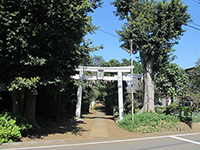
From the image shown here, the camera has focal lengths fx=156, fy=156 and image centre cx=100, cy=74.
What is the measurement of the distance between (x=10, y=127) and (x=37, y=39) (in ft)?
13.3

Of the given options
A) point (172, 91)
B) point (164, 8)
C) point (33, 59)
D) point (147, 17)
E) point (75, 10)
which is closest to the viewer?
point (33, 59)

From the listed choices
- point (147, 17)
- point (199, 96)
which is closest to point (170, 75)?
point (199, 96)

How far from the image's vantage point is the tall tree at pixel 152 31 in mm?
13297

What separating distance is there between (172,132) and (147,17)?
388 inches

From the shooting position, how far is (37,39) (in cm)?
687

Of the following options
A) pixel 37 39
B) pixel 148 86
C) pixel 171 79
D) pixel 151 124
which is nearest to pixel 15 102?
pixel 37 39

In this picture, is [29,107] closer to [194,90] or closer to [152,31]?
[152,31]

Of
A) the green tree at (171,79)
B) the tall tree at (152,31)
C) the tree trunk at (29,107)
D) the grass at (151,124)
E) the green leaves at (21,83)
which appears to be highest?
the tall tree at (152,31)

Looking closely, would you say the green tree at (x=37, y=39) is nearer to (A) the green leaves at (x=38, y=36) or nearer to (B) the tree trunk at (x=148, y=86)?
(A) the green leaves at (x=38, y=36)

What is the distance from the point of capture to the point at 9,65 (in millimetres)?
6891

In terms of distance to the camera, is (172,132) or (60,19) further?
(172,132)

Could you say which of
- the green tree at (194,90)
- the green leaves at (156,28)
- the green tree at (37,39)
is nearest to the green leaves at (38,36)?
the green tree at (37,39)

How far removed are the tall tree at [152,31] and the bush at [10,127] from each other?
10964 millimetres

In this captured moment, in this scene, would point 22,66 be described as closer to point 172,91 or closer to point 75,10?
point 75,10
